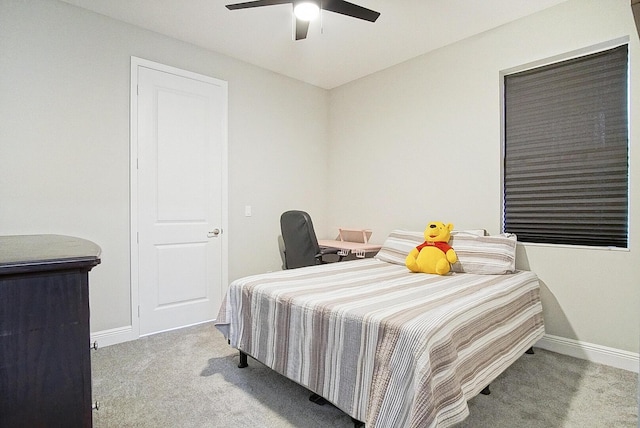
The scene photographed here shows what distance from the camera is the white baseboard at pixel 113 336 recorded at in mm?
2797

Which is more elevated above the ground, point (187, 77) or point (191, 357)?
point (187, 77)

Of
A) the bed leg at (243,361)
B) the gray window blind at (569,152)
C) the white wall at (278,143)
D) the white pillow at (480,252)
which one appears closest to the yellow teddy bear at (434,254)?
the white pillow at (480,252)

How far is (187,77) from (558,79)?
3.18 m

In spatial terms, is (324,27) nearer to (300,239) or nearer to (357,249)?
(300,239)

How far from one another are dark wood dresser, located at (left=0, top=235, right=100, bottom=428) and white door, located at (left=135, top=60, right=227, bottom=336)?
7.77ft

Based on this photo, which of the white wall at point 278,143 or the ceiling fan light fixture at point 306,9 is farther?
the white wall at point 278,143

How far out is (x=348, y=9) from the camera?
228 centimetres

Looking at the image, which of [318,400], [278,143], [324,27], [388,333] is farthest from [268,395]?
[324,27]

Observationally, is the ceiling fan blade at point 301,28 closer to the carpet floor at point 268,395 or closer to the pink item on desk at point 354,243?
the pink item on desk at point 354,243

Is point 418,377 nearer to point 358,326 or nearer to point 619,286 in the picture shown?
point 358,326

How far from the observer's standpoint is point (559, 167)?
2746 mm

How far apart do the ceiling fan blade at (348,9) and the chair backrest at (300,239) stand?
63.4 inches

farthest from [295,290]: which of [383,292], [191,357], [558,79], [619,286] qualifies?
[558,79]

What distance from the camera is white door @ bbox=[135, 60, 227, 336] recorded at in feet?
10.0
